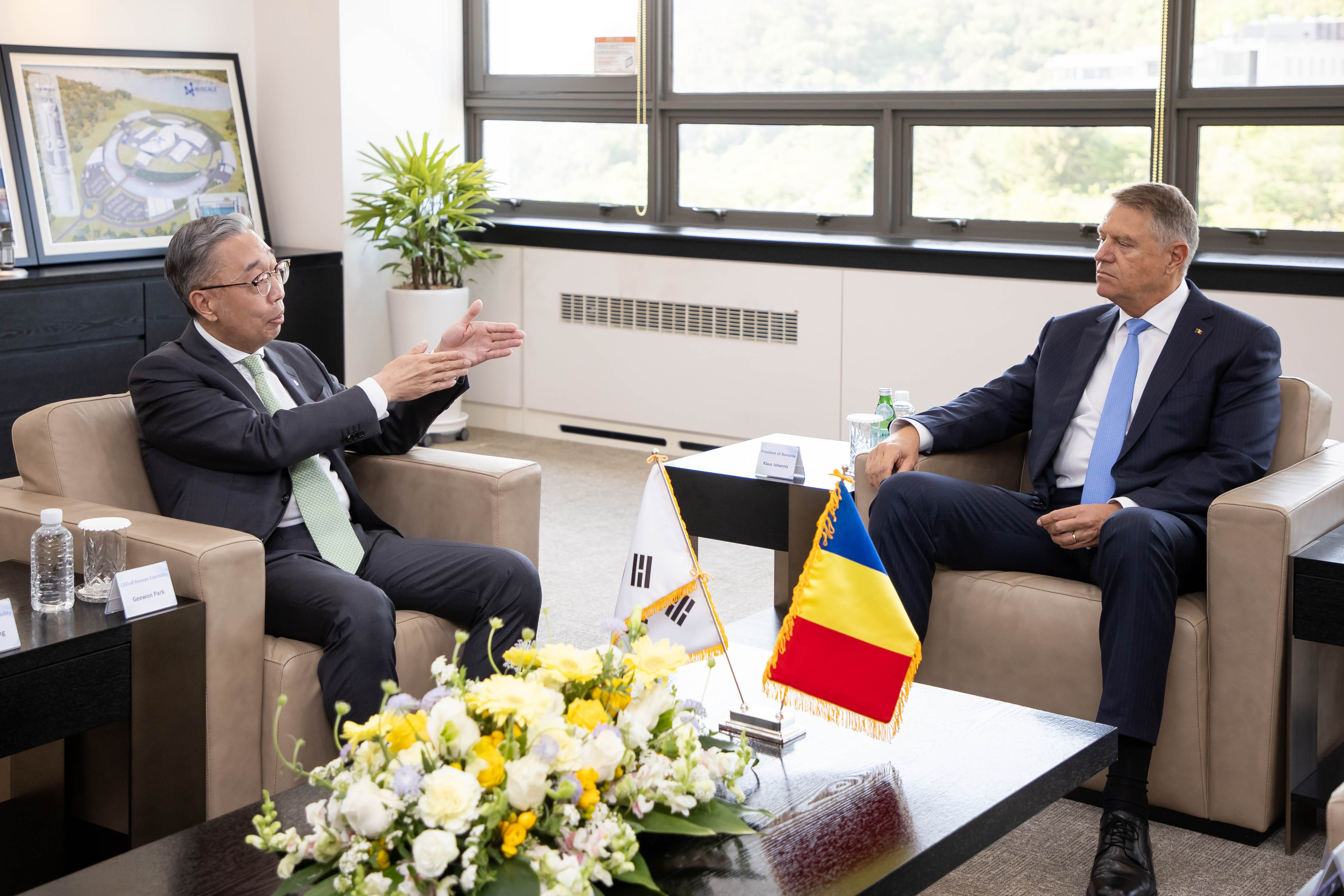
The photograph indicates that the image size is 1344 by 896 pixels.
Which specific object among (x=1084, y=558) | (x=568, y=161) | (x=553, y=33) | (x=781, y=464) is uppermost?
(x=553, y=33)

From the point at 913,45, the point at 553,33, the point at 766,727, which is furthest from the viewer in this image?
the point at 553,33

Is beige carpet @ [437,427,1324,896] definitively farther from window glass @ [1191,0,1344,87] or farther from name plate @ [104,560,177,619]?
window glass @ [1191,0,1344,87]

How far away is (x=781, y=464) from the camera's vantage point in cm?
315

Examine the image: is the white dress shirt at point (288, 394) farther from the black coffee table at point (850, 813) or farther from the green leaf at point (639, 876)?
the green leaf at point (639, 876)

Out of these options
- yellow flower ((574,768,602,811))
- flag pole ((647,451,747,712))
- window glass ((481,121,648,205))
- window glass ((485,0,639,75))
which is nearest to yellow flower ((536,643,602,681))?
yellow flower ((574,768,602,811))

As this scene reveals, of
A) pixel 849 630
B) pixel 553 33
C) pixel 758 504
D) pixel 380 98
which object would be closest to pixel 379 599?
pixel 849 630

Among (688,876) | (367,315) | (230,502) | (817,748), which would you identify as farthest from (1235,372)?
(367,315)

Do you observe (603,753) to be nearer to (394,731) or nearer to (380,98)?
(394,731)

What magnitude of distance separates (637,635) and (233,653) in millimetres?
1028

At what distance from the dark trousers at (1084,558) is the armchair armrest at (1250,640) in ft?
0.29

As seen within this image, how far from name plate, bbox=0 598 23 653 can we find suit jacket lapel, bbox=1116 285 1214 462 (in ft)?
6.58

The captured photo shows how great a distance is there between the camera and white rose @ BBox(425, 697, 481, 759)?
1.29 metres

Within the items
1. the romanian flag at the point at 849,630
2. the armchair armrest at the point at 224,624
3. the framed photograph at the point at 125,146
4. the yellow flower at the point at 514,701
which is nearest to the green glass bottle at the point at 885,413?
the romanian flag at the point at 849,630

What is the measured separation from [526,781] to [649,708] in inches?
7.9
